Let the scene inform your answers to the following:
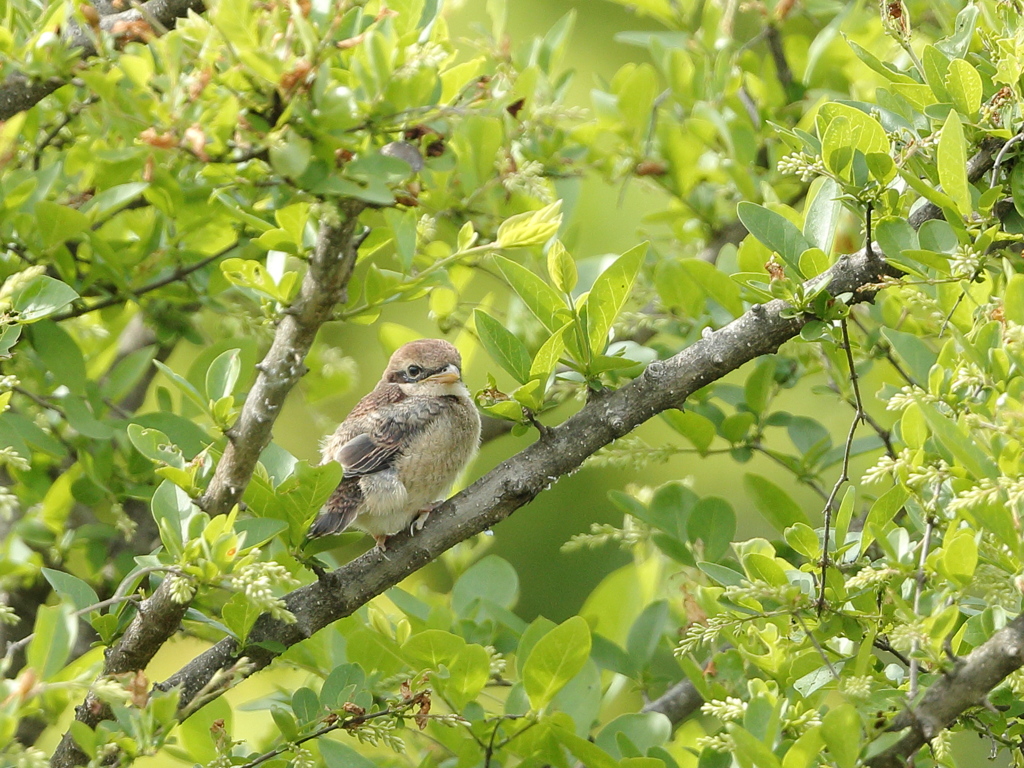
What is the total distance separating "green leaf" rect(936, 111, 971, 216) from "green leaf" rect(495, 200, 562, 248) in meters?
0.81

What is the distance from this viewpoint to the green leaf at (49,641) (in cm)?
167

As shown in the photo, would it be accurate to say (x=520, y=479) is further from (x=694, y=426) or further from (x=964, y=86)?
(x=964, y=86)

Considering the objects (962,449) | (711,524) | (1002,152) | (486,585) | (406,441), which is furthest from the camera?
(406,441)

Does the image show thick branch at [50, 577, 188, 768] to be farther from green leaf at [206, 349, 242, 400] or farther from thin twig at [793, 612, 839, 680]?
thin twig at [793, 612, 839, 680]

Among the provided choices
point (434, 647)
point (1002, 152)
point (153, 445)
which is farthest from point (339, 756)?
point (1002, 152)

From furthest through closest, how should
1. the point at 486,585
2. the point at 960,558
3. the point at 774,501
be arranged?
the point at 486,585
the point at 774,501
the point at 960,558

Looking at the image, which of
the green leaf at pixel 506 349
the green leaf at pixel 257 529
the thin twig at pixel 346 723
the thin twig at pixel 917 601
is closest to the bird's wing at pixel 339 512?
the green leaf at pixel 257 529

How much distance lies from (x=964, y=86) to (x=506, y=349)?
45.3 inches

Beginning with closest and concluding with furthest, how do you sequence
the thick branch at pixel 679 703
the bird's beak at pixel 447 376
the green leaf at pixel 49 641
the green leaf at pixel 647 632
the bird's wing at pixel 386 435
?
the green leaf at pixel 49 641 < the green leaf at pixel 647 632 < the thick branch at pixel 679 703 < the bird's wing at pixel 386 435 < the bird's beak at pixel 447 376

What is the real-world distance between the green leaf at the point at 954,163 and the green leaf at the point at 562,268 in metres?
0.80

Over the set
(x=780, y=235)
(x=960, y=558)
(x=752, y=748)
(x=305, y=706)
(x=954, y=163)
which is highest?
(x=954, y=163)

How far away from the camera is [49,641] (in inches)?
66.0

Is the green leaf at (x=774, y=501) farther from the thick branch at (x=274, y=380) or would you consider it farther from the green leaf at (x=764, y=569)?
the thick branch at (x=274, y=380)

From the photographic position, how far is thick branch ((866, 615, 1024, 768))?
1817 millimetres
